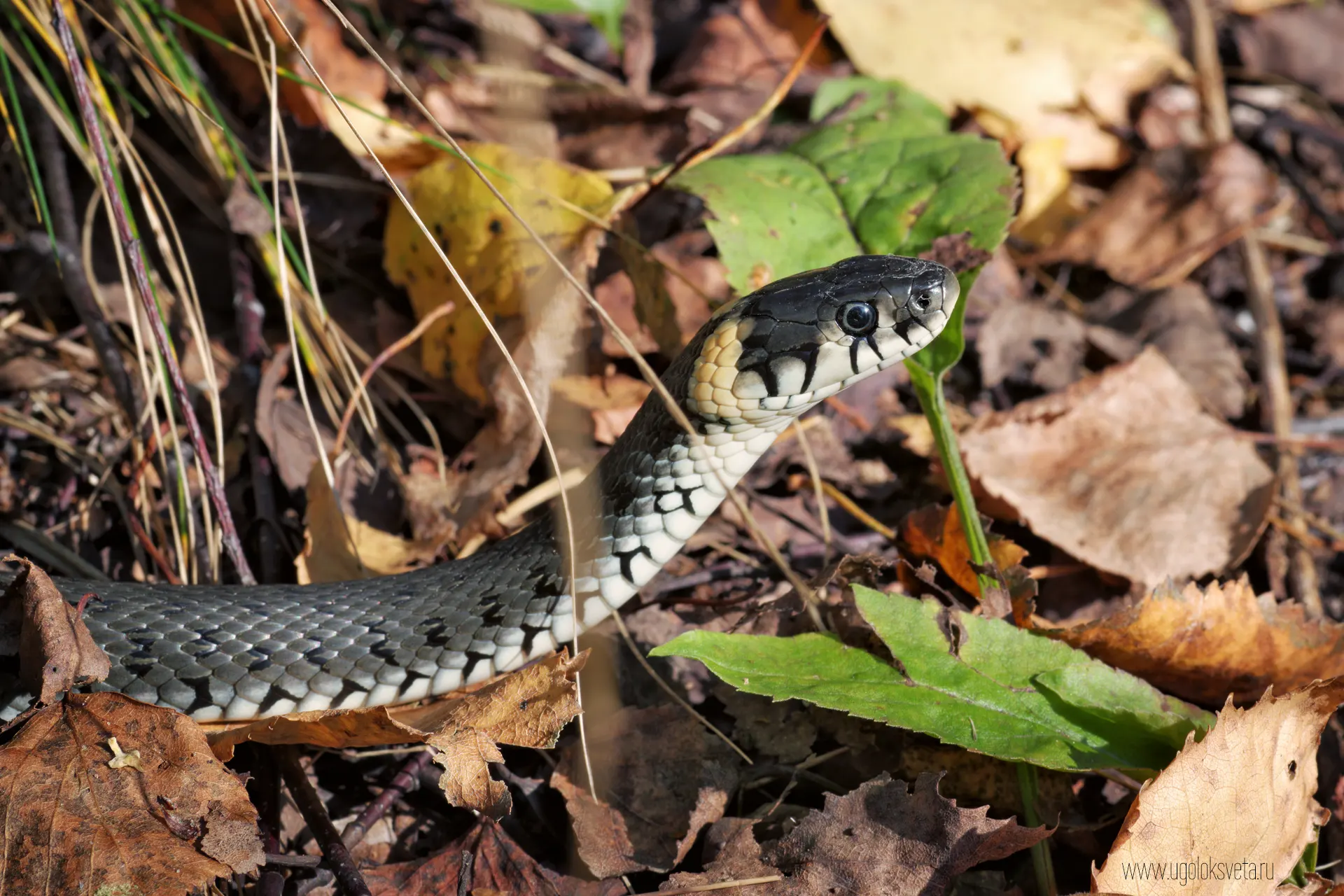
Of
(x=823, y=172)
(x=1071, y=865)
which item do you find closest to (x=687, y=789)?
(x=1071, y=865)

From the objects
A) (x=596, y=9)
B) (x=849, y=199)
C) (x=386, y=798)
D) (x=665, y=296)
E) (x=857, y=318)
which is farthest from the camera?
(x=596, y=9)

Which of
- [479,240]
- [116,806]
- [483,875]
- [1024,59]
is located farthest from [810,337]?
[1024,59]

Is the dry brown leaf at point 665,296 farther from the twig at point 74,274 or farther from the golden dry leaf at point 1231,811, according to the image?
the golden dry leaf at point 1231,811

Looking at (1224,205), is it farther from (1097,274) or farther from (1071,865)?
(1071,865)

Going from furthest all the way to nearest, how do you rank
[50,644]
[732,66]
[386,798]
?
[732,66] < [386,798] < [50,644]

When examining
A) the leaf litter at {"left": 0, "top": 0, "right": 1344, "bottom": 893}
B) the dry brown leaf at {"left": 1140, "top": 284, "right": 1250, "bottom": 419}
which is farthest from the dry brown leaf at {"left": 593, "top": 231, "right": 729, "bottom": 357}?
the dry brown leaf at {"left": 1140, "top": 284, "right": 1250, "bottom": 419}

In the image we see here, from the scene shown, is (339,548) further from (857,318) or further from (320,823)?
(857,318)

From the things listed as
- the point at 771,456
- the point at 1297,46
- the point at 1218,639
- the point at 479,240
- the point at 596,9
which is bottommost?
the point at 1218,639
